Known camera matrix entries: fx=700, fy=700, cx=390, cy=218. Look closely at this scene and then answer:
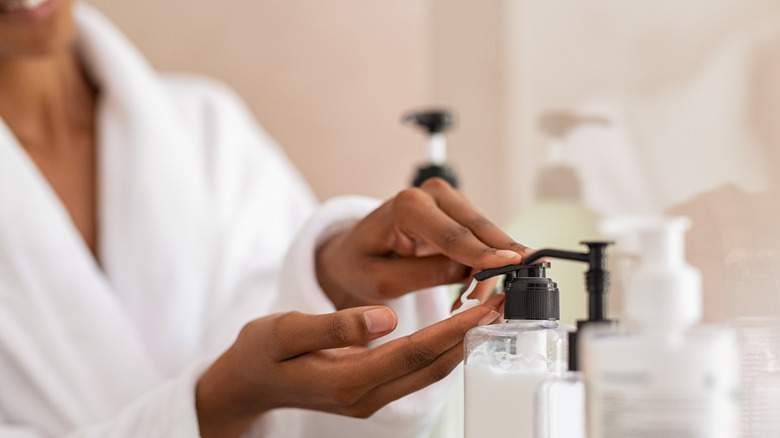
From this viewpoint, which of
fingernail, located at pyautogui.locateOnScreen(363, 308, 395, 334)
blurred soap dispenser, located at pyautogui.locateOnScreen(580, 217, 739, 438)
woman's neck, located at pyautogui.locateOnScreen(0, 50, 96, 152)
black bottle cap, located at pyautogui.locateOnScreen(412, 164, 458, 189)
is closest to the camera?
blurred soap dispenser, located at pyautogui.locateOnScreen(580, 217, 739, 438)

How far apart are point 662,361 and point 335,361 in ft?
0.59

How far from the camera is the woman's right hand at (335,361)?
34 centimetres

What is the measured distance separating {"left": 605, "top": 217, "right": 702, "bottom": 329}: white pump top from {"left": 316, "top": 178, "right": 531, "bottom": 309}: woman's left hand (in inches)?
3.7

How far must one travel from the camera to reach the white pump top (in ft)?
0.79

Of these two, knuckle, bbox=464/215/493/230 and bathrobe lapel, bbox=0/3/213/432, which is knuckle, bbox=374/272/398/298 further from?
bathrobe lapel, bbox=0/3/213/432

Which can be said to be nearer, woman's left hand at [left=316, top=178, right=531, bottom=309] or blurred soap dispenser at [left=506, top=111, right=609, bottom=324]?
woman's left hand at [left=316, top=178, right=531, bottom=309]

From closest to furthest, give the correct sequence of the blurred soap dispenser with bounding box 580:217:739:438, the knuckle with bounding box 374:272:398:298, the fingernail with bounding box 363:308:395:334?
the blurred soap dispenser with bounding box 580:217:739:438 → the fingernail with bounding box 363:308:395:334 → the knuckle with bounding box 374:272:398:298

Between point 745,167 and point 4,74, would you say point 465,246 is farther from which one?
point 4,74

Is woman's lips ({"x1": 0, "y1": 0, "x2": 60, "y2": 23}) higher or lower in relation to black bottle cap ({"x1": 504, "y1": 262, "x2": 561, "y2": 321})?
higher

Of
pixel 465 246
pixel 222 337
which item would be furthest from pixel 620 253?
pixel 222 337

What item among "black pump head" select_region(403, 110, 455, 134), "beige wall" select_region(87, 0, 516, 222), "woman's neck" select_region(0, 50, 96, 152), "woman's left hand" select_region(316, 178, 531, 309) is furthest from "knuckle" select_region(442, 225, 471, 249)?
"woman's neck" select_region(0, 50, 96, 152)

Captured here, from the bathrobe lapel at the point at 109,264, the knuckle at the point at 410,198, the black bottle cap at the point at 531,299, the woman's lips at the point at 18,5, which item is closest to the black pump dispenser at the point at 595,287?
the black bottle cap at the point at 531,299

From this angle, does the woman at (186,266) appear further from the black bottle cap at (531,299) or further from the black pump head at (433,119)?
the black pump head at (433,119)

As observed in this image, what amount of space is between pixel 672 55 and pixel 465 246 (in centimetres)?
24
